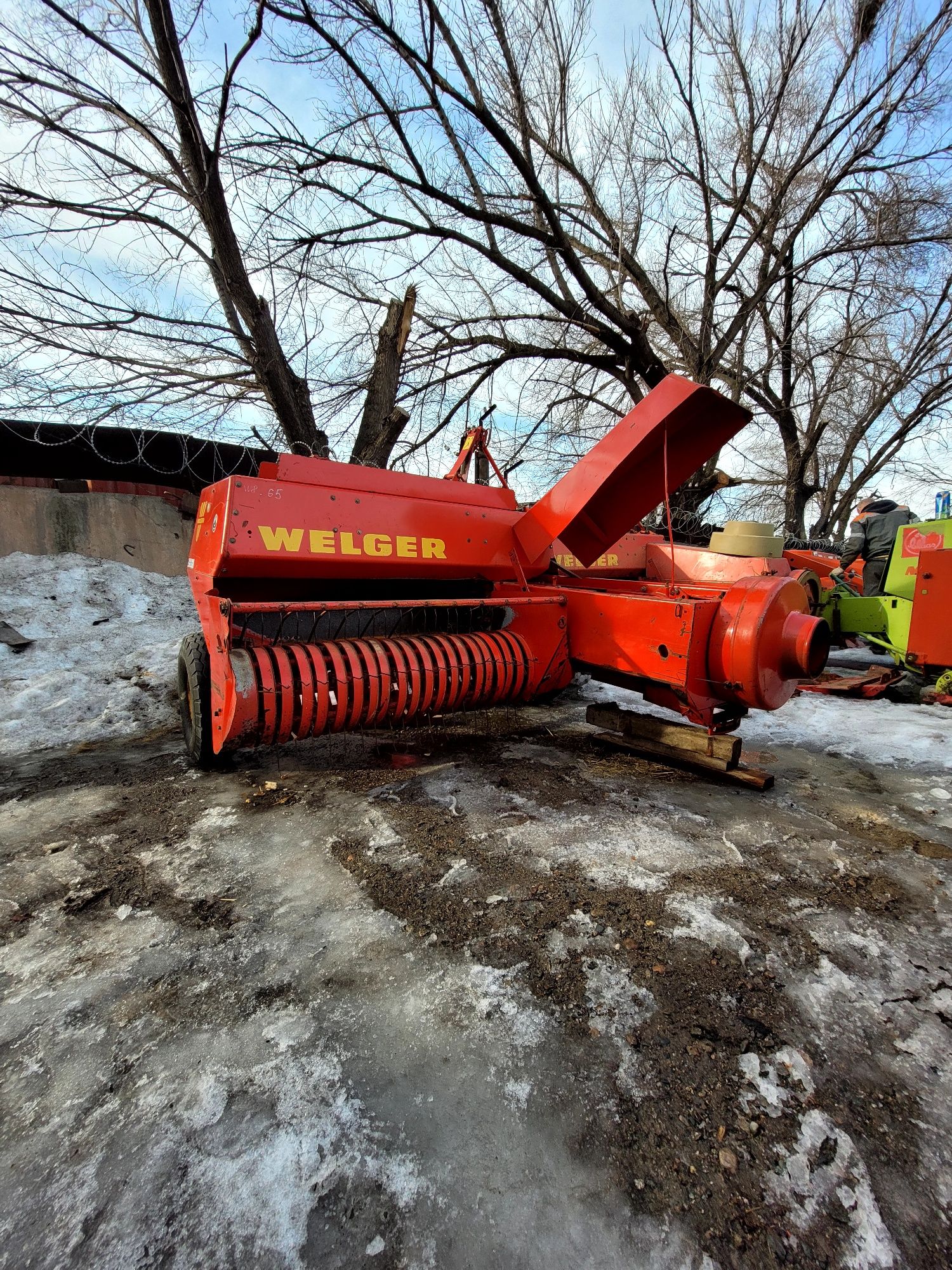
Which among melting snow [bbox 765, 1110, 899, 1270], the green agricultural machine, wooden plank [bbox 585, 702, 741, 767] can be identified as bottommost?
melting snow [bbox 765, 1110, 899, 1270]

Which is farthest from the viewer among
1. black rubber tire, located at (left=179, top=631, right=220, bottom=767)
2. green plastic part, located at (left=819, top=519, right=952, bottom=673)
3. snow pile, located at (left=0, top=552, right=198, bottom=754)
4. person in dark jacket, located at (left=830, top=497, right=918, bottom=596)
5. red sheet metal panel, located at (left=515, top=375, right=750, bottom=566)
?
person in dark jacket, located at (left=830, top=497, right=918, bottom=596)

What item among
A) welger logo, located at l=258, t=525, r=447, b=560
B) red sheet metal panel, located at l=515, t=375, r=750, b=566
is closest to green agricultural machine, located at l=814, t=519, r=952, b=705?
red sheet metal panel, located at l=515, t=375, r=750, b=566

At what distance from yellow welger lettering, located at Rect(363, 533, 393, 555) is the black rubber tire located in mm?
1152

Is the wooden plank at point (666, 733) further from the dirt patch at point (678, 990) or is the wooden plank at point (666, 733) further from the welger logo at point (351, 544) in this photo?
the welger logo at point (351, 544)

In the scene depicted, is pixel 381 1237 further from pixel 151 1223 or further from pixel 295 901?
pixel 295 901

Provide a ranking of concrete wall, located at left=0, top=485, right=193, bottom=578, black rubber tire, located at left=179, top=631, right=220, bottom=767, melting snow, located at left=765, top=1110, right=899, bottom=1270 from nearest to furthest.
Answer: melting snow, located at left=765, top=1110, right=899, bottom=1270 < black rubber tire, located at left=179, top=631, right=220, bottom=767 < concrete wall, located at left=0, top=485, right=193, bottom=578

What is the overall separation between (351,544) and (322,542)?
0.57ft

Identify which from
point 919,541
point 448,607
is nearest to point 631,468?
point 448,607

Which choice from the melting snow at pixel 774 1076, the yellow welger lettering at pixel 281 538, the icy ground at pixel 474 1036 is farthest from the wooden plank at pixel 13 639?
the melting snow at pixel 774 1076

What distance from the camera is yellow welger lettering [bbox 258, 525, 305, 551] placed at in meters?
3.24

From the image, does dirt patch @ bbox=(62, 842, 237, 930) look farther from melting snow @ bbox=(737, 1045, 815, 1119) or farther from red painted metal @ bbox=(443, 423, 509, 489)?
red painted metal @ bbox=(443, 423, 509, 489)

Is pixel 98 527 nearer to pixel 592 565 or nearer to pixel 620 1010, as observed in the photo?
pixel 592 565

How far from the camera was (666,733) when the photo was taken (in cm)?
366

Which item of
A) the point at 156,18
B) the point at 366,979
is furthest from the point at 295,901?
the point at 156,18
